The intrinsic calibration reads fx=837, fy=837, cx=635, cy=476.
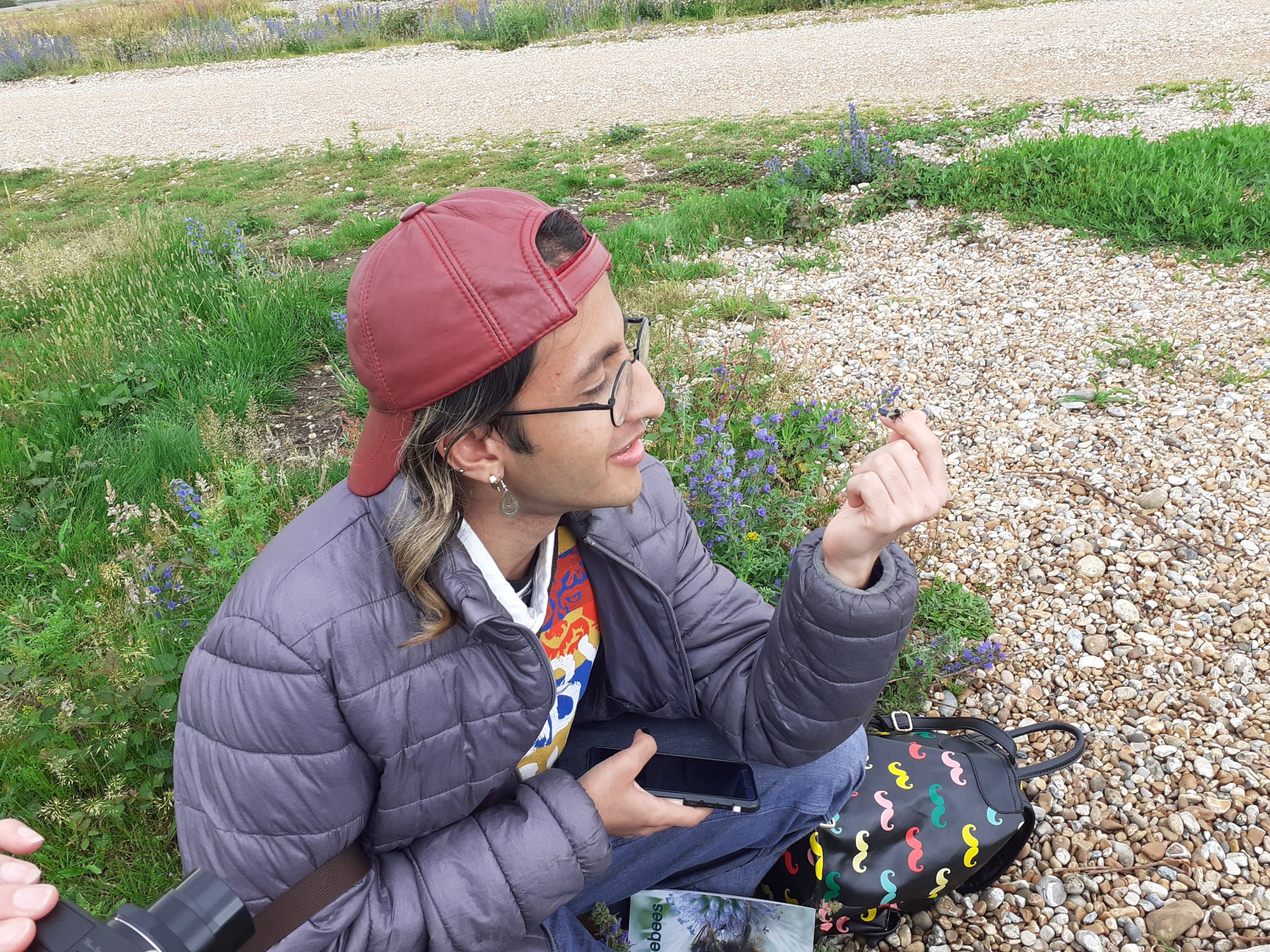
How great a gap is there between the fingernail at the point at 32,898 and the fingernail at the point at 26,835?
14 cm

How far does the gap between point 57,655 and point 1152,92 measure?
10254 mm

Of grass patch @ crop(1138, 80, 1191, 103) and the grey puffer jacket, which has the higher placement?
grass patch @ crop(1138, 80, 1191, 103)

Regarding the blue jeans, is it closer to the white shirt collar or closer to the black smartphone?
the black smartphone

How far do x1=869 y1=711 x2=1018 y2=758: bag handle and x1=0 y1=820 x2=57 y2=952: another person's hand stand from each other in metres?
2.36

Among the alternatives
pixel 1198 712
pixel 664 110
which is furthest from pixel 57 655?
pixel 664 110

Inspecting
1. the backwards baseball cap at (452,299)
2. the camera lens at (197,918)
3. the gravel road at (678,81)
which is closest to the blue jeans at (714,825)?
the backwards baseball cap at (452,299)

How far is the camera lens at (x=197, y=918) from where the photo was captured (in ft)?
3.25

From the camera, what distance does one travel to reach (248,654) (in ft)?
5.49

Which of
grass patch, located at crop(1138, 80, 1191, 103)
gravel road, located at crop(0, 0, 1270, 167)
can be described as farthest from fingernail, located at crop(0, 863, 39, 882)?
gravel road, located at crop(0, 0, 1270, 167)

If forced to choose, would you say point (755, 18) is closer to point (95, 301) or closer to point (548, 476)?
point (95, 301)

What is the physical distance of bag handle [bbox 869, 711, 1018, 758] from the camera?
2707mm

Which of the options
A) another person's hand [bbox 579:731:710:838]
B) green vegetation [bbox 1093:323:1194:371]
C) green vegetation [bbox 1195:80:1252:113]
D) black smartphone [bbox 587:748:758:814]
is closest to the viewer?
another person's hand [bbox 579:731:710:838]

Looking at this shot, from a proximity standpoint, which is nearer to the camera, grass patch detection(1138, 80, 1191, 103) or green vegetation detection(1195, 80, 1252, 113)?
green vegetation detection(1195, 80, 1252, 113)

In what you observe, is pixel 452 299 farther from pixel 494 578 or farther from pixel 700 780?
pixel 700 780
